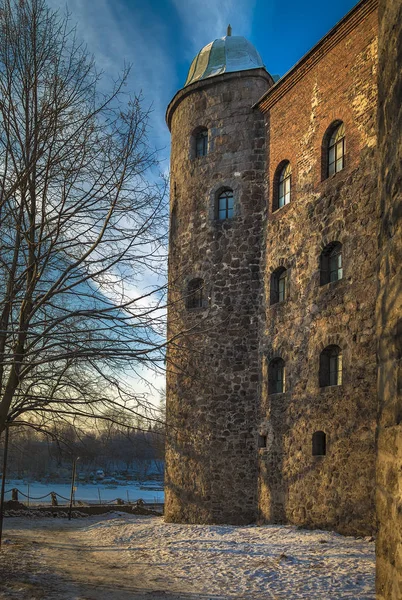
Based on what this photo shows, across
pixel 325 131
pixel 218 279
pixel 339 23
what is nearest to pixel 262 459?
pixel 218 279

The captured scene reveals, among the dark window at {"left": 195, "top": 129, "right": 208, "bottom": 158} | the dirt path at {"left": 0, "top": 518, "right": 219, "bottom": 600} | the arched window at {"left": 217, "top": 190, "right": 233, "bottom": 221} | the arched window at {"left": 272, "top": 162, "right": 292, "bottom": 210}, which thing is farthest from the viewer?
the dark window at {"left": 195, "top": 129, "right": 208, "bottom": 158}

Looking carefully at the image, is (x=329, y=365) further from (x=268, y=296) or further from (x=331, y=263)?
(x=268, y=296)

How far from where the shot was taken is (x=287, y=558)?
34.4 ft

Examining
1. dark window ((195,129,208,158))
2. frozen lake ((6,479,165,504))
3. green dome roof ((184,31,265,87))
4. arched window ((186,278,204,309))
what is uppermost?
green dome roof ((184,31,265,87))

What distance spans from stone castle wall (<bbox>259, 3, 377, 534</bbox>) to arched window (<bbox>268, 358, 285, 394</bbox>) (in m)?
0.19

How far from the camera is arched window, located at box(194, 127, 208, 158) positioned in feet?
63.1

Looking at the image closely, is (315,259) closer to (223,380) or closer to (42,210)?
(223,380)

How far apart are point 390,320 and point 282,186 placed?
13883 mm

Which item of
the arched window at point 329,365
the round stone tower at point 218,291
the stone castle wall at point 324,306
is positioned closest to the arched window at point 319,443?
the stone castle wall at point 324,306

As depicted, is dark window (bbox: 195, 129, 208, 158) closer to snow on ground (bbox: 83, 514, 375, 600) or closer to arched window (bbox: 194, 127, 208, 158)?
arched window (bbox: 194, 127, 208, 158)

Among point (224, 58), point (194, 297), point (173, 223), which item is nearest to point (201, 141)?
point (173, 223)

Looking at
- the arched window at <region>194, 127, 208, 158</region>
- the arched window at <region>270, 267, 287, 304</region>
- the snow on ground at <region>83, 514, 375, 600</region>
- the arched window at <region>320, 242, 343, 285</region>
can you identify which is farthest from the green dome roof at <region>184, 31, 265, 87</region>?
the snow on ground at <region>83, 514, 375, 600</region>

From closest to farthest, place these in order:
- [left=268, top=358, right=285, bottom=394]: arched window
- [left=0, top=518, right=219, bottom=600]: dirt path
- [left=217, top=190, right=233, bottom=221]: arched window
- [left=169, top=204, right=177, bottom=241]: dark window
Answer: [left=0, top=518, right=219, bottom=600]: dirt path → [left=268, top=358, right=285, bottom=394]: arched window → [left=217, top=190, right=233, bottom=221]: arched window → [left=169, top=204, right=177, bottom=241]: dark window

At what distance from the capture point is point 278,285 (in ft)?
55.2
